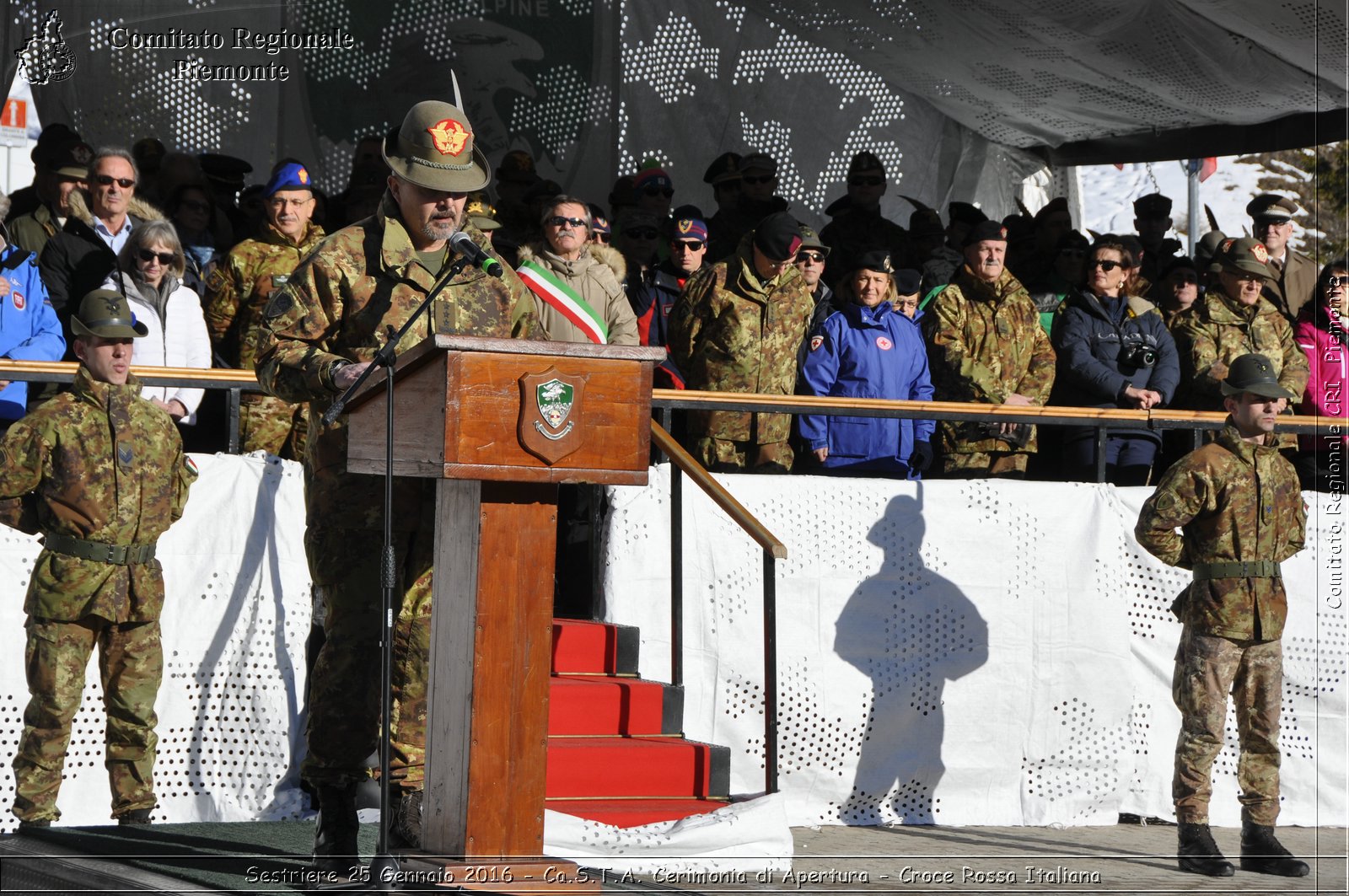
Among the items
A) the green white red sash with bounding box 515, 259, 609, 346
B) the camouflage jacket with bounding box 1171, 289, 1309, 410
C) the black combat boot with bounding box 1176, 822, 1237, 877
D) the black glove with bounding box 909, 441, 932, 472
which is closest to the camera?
the green white red sash with bounding box 515, 259, 609, 346

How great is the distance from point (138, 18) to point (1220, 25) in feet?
22.1

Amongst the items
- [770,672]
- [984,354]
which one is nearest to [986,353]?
[984,354]

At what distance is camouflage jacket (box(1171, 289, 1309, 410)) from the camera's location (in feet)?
32.5

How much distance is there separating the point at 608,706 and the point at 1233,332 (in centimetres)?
489

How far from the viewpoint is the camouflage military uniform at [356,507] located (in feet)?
16.2

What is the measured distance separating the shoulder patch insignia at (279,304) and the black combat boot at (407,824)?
1.50m

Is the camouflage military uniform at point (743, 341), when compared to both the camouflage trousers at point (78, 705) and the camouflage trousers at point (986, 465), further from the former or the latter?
the camouflage trousers at point (78, 705)

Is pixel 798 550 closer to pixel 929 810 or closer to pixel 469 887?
pixel 929 810

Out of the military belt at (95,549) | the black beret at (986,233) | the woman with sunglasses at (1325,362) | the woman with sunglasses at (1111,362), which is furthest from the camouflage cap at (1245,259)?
the military belt at (95,549)

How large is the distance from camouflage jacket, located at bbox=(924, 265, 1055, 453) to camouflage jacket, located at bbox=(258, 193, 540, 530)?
472 centimetres

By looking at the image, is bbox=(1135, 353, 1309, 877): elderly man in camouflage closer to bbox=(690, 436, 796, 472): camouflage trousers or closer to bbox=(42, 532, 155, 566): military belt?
bbox=(690, 436, 796, 472): camouflage trousers

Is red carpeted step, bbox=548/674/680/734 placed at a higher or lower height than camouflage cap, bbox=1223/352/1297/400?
lower

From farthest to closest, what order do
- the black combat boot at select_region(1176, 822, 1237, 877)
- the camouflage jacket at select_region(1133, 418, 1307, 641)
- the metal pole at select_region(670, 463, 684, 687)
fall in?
the metal pole at select_region(670, 463, 684, 687) < the camouflage jacket at select_region(1133, 418, 1307, 641) < the black combat boot at select_region(1176, 822, 1237, 877)

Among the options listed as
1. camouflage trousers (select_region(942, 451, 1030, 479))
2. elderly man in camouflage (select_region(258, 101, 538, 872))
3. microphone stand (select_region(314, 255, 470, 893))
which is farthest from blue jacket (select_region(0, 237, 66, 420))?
camouflage trousers (select_region(942, 451, 1030, 479))
